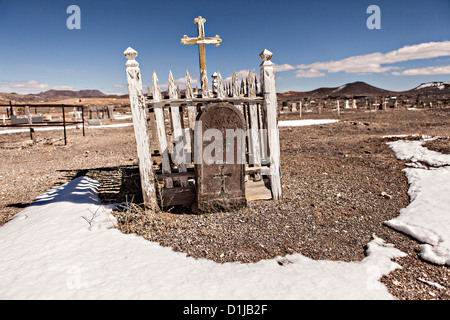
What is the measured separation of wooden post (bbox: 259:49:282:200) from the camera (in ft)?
14.2

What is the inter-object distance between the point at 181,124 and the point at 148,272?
2.44 meters

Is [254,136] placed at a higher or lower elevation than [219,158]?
higher

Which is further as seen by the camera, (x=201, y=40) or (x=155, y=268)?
(x=201, y=40)

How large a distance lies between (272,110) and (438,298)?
122 inches

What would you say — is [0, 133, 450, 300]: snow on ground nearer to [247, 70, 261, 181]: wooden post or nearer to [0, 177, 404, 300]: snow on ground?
[0, 177, 404, 300]: snow on ground

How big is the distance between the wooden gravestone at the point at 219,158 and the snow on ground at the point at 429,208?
2.19 metres

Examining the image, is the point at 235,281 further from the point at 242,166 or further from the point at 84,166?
the point at 84,166

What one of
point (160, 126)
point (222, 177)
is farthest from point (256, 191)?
point (160, 126)

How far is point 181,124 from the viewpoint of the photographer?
4434mm

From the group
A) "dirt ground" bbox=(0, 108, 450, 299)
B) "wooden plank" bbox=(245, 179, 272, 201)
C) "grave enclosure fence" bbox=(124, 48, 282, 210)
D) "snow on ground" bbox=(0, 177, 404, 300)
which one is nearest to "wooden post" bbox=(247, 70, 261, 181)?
"grave enclosure fence" bbox=(124, 48, 282, 210)

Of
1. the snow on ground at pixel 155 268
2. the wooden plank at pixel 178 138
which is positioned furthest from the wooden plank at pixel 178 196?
the snow on ground at pixel 155 268

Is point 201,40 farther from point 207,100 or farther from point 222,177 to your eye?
point 222,177

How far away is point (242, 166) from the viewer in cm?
410

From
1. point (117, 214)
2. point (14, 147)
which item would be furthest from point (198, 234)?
point (14, 147)
